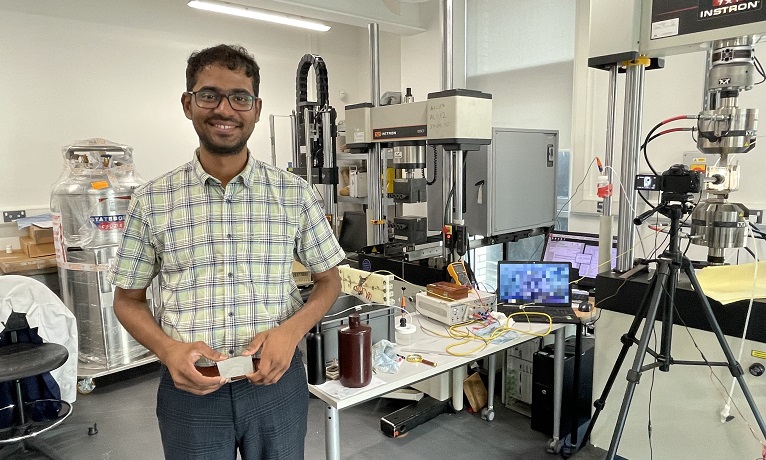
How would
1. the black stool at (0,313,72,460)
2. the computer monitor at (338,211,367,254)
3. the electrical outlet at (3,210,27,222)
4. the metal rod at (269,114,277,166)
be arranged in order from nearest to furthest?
the black stool at (0,313,72,460)
the electrical outlet at (3,210,27,222)
the computer monitor at (338,211,367,254)
the metal rod at (269,114,277,166)

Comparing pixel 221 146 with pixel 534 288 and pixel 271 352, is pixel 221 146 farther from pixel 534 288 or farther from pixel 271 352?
pixel 534 288

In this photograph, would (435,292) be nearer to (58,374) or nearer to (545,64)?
(58,374)

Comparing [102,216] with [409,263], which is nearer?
[409,263]

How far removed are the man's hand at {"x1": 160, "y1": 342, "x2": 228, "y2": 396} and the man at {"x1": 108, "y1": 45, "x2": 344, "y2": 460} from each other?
0.03 m

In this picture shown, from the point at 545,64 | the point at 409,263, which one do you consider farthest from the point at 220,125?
the point at 545,64

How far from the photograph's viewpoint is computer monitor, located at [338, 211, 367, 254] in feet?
14.5

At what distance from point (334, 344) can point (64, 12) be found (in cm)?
380

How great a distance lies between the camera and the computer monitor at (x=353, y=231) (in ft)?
14.5

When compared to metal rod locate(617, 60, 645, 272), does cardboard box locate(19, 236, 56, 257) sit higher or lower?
lower

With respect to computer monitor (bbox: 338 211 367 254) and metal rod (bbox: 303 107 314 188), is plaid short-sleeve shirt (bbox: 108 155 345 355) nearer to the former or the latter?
metal rod (bbox: 303 107 314 188)

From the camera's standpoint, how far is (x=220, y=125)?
1.11m

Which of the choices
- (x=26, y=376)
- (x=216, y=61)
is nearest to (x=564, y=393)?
(x=216, y=61)

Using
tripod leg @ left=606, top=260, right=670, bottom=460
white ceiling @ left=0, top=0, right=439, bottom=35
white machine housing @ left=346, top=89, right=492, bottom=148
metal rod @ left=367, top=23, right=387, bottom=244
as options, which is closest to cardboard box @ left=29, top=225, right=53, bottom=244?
white ceiling @ left=0, top=0, right=439, bottom=35

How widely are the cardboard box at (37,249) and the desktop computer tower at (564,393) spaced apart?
3.35 m
